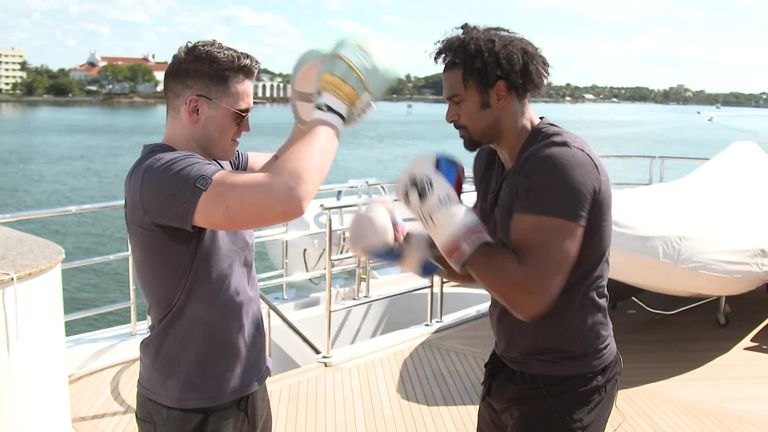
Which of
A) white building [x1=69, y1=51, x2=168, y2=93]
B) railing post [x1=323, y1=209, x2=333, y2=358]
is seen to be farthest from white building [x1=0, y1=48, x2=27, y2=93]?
railing post [x1=323, y1=209, x2=333, y2=358]

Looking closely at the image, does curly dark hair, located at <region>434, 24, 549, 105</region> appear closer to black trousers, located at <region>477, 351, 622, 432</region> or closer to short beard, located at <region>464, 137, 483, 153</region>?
short beard, located at <region>464, 137, 483, 153</region>

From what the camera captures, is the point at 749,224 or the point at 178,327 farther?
the point at 749,224

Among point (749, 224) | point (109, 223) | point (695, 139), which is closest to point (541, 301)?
point (749, 224)

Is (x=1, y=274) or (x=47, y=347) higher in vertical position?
(x=1, y=274)

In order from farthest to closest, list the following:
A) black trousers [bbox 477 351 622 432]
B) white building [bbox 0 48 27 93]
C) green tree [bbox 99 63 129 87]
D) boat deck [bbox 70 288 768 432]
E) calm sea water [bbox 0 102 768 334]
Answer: white building [bbox 0 48 27 93] < green tree [bbox 99 63 129 87] < calm sea water [bbox 0 102 768 334] < boat deck [bbox 70 288 768 432] < black trousers [bbox 477 351 622 432]

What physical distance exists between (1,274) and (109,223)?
55.0 ft

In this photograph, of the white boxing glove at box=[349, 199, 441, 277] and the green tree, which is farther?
the green tree

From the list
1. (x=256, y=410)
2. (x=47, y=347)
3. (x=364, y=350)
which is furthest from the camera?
(x=364, y=350)

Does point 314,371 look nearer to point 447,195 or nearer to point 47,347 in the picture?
point 47,347

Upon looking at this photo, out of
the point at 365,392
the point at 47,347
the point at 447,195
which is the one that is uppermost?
the point at 447,195

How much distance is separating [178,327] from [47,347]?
3.04ft

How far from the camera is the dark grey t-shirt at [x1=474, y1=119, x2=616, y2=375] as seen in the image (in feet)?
4.92

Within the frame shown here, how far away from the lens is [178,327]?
1673 millimetres

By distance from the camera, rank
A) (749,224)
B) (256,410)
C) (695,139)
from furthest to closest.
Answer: (695,139) < (749,224) < (256,410)
